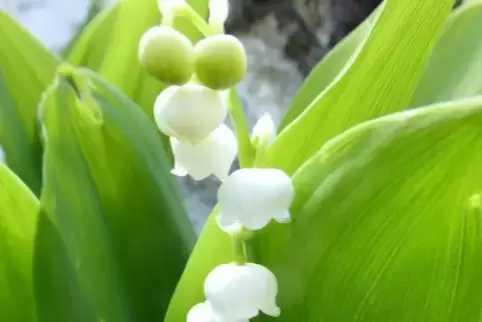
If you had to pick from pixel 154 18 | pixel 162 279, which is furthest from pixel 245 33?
pixel 162 279

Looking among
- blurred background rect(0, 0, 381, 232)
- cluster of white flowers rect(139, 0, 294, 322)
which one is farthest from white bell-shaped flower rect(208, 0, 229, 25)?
blurred background rect(0, 0, 381, 232)

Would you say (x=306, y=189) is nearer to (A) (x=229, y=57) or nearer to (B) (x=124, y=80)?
(A) (x=229, y=57)

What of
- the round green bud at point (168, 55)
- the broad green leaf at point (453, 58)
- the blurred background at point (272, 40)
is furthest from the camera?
the blurred background at point (272, 40)

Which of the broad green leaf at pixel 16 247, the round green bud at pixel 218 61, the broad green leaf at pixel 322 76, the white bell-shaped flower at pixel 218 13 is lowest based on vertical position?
the broad green leaf at pixel 16 247

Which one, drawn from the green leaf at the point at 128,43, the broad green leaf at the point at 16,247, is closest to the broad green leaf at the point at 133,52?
the green leaf at the point at 128,43

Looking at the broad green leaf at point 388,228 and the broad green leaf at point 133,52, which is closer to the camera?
the broad green leaf at point 388,228

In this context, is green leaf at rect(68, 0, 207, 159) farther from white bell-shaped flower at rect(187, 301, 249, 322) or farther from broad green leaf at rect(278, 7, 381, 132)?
white bell-shaped flower at rect(187, 301, 249, 322)

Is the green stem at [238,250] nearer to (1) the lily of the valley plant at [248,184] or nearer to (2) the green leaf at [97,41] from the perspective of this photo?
(1) the lily of the valley plant at [248,184]

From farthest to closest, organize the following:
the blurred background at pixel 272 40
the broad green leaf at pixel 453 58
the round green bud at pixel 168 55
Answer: the blurred background at pixel 272 40, the broad green leaf at pixel 453 58, the round green bud at pixel 168 55
